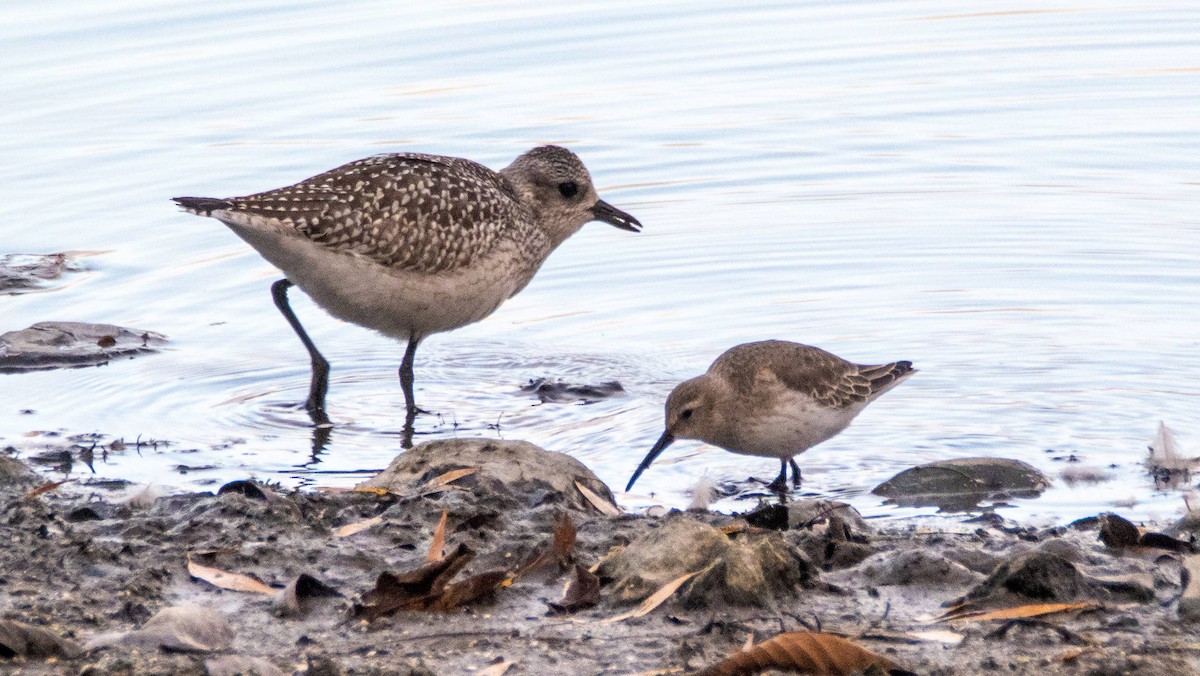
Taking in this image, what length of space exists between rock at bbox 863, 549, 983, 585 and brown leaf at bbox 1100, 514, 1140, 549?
2.26 feet

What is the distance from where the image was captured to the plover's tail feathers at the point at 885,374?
8.09 metres

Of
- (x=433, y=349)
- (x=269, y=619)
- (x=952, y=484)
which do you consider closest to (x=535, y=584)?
(x=269, y=619)

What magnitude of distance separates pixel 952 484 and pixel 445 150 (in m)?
7.18

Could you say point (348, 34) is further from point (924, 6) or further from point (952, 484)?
point (952, 484)

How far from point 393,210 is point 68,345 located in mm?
2375

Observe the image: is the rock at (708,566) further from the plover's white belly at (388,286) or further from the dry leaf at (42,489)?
the plover's white belly at (388,286)

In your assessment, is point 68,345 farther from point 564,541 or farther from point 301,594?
point 564,541

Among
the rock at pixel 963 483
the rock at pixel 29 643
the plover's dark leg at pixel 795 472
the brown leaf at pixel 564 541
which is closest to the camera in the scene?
the rock at pixel 29 643

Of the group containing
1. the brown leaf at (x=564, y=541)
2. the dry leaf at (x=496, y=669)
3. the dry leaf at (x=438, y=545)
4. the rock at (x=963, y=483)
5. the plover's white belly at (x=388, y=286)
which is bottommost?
the rock at (x=963, y=483)

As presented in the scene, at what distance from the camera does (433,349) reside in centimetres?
1030

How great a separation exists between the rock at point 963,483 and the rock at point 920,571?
1584 mm

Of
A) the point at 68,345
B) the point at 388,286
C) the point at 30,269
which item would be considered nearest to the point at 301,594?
the point at 388,286

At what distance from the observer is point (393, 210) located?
28.6 ft

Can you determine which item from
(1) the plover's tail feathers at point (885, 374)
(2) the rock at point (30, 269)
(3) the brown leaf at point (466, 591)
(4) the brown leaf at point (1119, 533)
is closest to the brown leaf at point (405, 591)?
(3) the brown leaf at point (466, 591)
